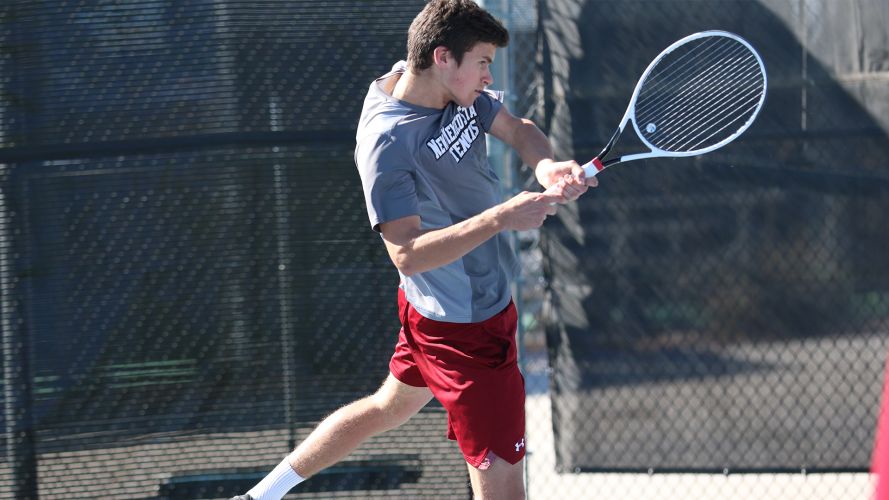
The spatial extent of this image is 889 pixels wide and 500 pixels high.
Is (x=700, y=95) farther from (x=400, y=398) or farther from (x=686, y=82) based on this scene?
(x=400, y=398)

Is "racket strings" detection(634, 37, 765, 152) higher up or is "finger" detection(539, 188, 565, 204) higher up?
"racket strings" detection(634, 37, 765, 152)

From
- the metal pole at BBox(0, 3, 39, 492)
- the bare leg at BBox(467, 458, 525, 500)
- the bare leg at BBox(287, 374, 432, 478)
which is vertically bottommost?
the bare leg at BBox(467, 458, 525, 500)

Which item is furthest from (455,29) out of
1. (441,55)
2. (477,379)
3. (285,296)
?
(285,296)

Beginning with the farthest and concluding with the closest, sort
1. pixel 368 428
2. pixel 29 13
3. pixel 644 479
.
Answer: pixel 644 479 < pixel 29 13 < pixel 368 428

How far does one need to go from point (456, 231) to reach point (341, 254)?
138 cm

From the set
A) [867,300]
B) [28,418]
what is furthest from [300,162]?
[867,300]

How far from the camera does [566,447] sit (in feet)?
14.9

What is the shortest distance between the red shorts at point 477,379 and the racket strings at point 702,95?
901 mm

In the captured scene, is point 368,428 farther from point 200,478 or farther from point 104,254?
point 104,254

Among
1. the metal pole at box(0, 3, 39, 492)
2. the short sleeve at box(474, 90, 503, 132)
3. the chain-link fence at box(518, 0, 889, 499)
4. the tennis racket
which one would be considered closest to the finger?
the short sleeve at box(474, 90, 503, 132)

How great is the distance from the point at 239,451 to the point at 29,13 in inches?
→ 74.7

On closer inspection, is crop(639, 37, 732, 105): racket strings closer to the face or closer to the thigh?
the face

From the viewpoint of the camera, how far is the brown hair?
318 cm

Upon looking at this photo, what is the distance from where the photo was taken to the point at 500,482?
131 inches
